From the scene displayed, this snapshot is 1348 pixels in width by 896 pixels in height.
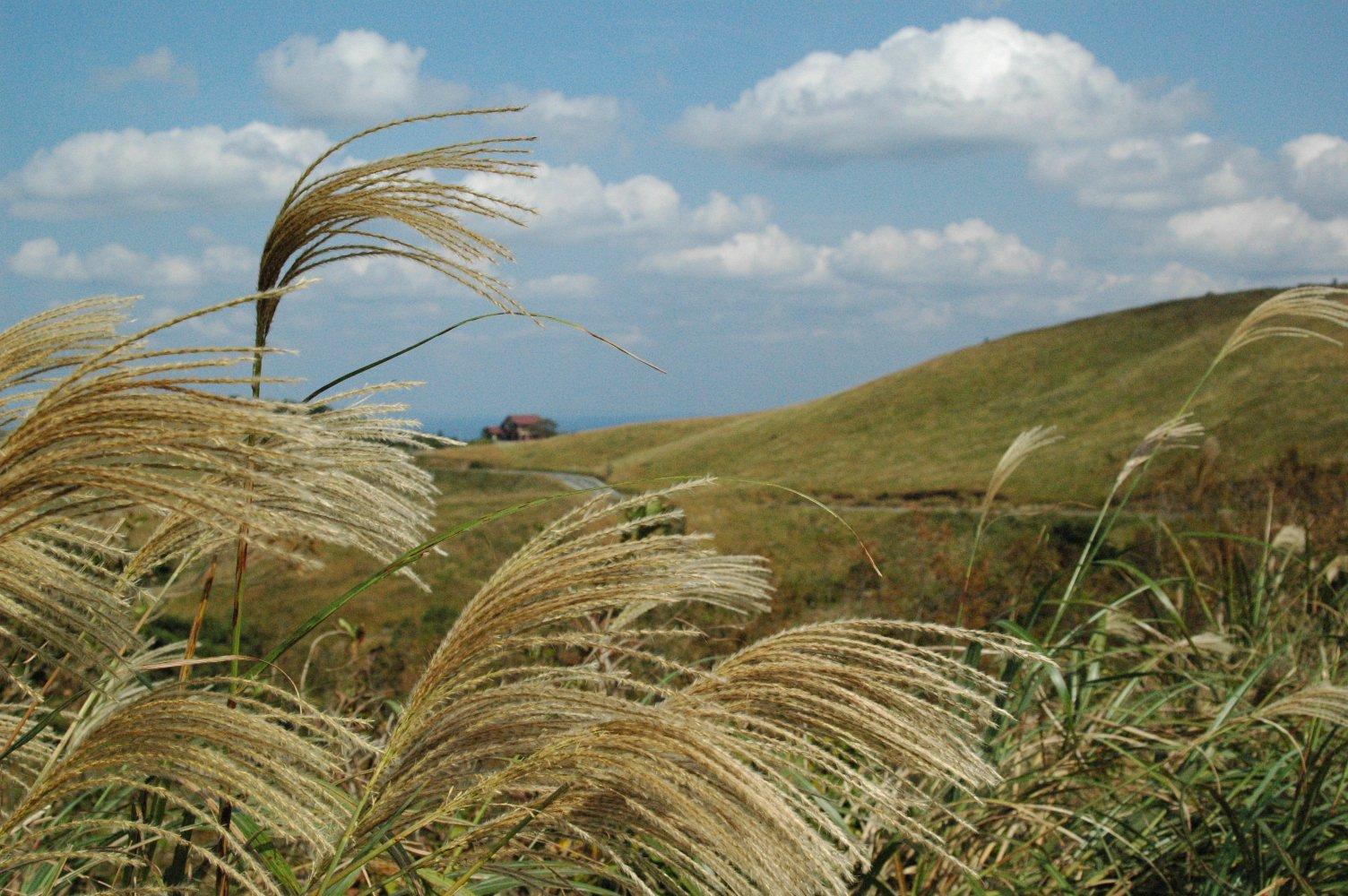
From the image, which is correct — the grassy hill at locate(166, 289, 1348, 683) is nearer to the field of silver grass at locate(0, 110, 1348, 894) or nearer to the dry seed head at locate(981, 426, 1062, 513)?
the dry seed head at locate(981, 426, 1062, 513)

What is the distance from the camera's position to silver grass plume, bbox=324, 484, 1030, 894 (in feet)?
3.94

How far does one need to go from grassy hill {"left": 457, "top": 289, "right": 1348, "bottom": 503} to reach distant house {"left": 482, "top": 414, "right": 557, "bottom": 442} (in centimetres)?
2391

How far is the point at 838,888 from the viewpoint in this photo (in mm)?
1155

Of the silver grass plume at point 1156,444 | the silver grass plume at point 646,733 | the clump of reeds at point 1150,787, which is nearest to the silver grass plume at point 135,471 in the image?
the silver grass plume at point 646,733

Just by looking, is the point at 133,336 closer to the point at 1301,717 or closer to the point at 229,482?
the point at 229,482

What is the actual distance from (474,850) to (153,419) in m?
0.86

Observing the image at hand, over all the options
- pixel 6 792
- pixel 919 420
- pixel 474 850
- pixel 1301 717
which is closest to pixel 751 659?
pixel 474 850

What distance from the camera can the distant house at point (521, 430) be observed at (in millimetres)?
98188

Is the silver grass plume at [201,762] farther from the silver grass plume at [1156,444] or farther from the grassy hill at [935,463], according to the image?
the grassy hill at [935,463]

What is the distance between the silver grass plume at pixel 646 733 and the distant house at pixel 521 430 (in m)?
94.8

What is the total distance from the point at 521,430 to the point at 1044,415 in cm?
5897

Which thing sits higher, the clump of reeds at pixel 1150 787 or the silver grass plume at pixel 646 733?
the silver grass plume at pixel 646 733

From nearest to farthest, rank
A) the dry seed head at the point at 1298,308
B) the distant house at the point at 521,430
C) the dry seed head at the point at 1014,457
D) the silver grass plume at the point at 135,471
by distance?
the silver grass plume at the point at 135,471 < the dry seed head at the point at 1014,457 < the dry seed head at the point at 1298,308 < the distant house at the point at 521,430

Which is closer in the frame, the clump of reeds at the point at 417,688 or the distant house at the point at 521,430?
the clump of reeds at the point at 417,688
